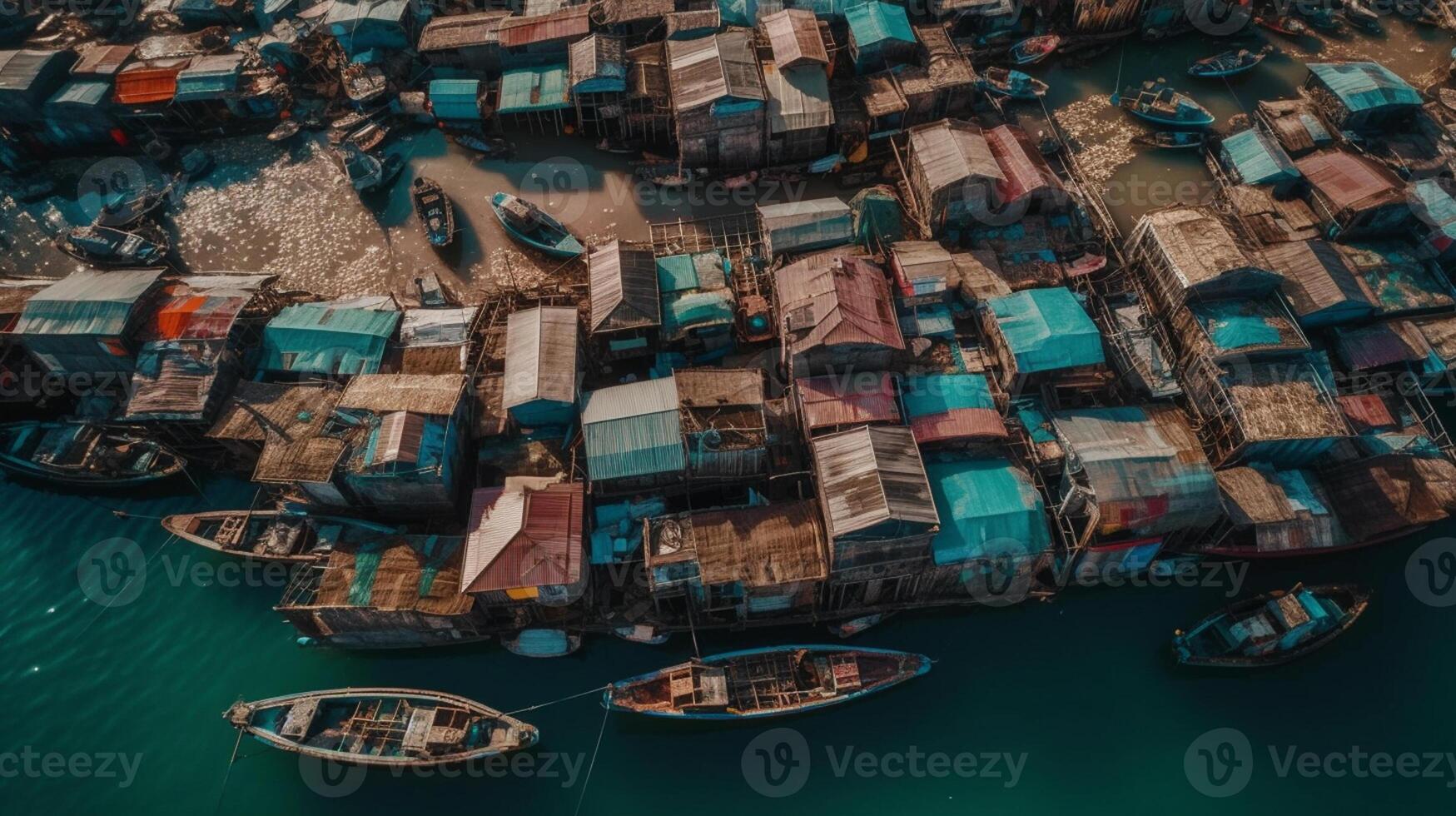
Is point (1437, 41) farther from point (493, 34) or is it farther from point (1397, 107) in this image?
point (493, 34)

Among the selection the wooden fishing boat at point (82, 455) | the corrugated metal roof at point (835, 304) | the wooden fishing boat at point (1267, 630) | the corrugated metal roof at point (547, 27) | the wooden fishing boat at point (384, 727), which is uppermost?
the corrugated metal roof at point (547, 27)

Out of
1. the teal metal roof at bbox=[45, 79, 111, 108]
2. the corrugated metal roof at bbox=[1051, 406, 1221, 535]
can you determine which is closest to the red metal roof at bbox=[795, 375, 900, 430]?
the corrugated metal roof at bbox=[1051, 406, 1221, 535]

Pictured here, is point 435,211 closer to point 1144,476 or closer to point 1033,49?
point 1144,476

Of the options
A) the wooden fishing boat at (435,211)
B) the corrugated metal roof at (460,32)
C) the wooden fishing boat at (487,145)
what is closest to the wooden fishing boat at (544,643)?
the wooden fishing boat at (435,211)

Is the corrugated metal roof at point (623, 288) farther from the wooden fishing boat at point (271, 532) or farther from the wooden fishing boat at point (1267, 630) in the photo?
the wooden fishing boat at point (1267, 630)

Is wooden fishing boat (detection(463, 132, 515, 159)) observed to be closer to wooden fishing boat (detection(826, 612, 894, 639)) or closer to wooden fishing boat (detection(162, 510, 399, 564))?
wooden fishing boat (detection(162, 510, 399, 564))
